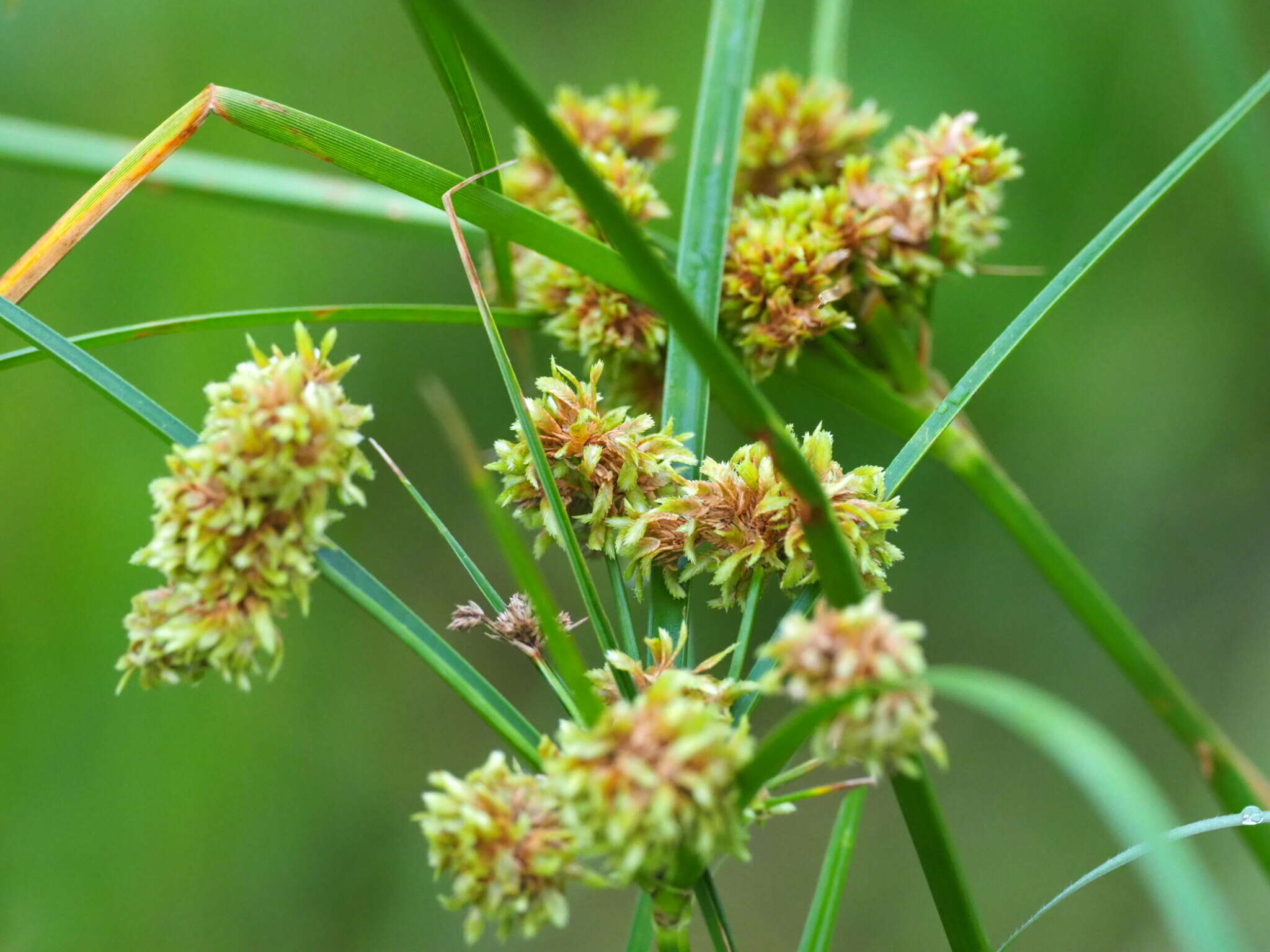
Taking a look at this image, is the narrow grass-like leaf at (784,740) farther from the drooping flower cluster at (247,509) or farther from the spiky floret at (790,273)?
the spiky floret at (790,273)

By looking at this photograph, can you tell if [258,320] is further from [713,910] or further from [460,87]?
[713,910]

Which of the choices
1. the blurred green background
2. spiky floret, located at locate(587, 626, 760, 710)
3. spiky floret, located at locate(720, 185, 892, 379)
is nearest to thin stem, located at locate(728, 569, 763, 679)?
spiky floret, located at locate(587, 626, 760, 710)

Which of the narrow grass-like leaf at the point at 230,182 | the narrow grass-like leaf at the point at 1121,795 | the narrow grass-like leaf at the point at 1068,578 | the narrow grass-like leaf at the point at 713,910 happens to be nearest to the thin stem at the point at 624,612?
the narrow grass-like leaf at the point at 713,910

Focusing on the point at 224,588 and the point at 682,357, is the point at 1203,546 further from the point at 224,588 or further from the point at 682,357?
the point at 224,588

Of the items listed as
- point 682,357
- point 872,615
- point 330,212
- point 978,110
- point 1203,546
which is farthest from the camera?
point 1203,546

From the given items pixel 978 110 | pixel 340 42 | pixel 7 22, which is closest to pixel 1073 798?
pixel 978 110

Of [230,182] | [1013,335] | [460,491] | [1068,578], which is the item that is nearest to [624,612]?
[1013,335]
